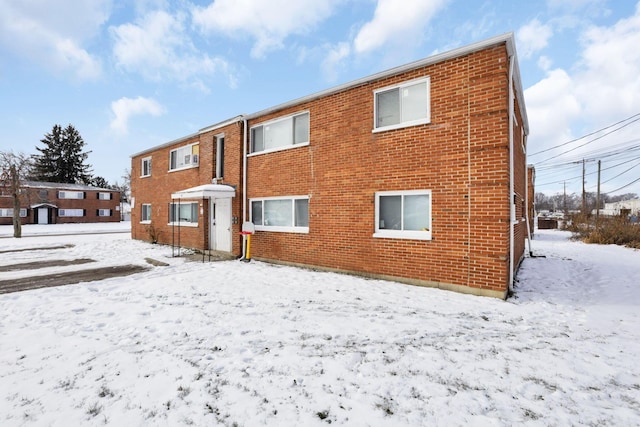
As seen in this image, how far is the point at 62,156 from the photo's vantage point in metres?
52.2

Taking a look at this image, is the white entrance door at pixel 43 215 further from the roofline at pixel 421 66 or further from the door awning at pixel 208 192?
the roofline at pixel 421 66

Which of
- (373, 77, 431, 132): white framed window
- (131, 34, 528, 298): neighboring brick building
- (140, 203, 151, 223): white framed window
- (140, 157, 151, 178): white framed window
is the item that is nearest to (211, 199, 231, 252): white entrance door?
(131, 34, 528, 298): neighboring brick building

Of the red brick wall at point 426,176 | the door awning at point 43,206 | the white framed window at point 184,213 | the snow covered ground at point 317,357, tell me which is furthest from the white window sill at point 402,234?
the door awning at point 43,206

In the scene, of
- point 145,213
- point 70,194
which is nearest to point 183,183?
point 145,213

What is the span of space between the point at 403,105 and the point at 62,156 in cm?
6580

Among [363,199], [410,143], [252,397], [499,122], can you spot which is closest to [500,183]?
[499,122]

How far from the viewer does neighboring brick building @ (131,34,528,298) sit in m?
6.24

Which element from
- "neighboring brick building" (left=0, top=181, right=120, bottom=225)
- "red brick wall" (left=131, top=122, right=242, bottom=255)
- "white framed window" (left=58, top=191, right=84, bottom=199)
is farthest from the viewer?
"white framed window" (left=58, top=191, right=84, bottom=199)

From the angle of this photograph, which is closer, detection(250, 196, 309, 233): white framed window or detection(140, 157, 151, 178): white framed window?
detection(250, 196, 309, 233): white framed window

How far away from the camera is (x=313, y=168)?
30.0 feet

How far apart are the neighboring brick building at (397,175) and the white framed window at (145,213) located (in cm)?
839

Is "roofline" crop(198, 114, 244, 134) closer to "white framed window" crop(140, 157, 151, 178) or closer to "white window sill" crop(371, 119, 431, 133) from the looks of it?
"white window sill" crop(371, 119, 431, 133)

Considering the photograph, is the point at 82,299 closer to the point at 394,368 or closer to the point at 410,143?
the point at 394,368

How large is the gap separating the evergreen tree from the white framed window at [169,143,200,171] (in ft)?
172
